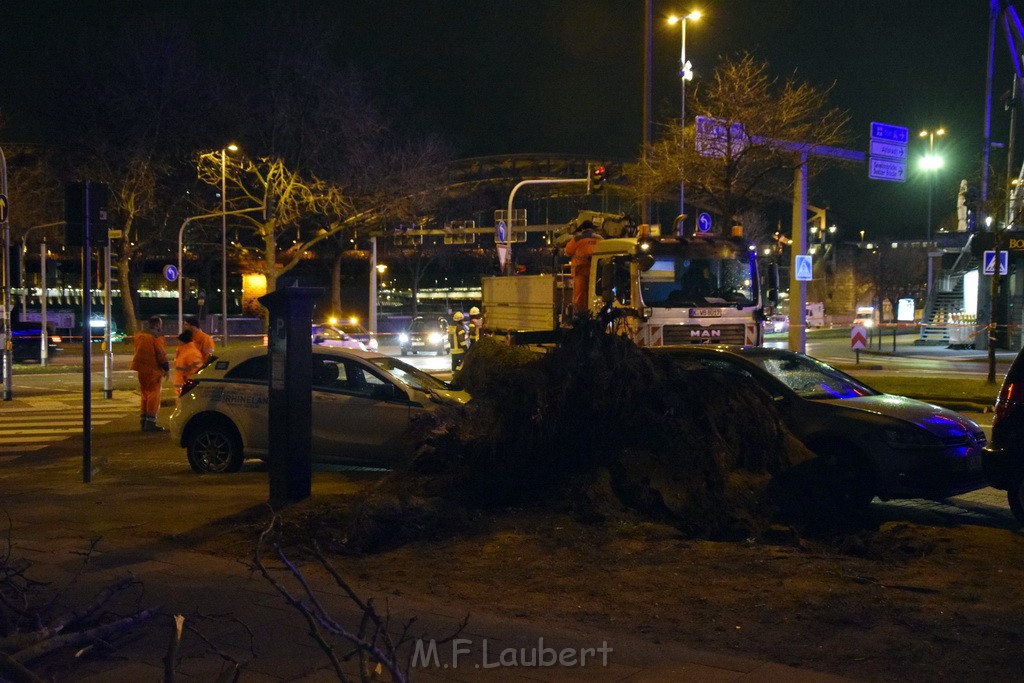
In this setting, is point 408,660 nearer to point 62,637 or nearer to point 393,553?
point 62,637

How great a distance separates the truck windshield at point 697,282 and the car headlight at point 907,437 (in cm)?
871

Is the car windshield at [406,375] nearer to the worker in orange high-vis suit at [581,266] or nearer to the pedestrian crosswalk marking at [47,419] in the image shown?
the pedestrian crosswalk marking at [47,419]

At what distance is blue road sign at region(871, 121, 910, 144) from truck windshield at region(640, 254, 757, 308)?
33.6 ft

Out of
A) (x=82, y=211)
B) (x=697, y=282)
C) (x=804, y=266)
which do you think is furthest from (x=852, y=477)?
(x=804, y=266)

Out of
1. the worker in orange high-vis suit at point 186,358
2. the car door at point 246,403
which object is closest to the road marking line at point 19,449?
the worker in orange high-vis suit at point 186,358

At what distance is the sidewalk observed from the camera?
4934mm

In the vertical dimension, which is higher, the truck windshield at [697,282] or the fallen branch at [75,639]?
the truck windshield at [697,282]

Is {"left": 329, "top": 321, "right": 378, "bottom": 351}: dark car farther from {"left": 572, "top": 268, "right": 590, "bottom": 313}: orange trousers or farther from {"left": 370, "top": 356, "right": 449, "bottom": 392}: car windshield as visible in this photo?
{"left": 370, "top": 356, "right": 449, "bottom": 392}: car windshield

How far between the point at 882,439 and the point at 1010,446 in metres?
1.00

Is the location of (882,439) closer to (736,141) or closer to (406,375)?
(406,375)

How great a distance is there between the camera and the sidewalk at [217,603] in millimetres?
4934

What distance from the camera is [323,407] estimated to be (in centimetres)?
1120

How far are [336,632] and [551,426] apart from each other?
5758 millimetres

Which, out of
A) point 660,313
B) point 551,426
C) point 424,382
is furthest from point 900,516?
point 660,313
